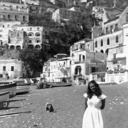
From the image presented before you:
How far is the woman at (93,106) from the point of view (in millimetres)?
7949

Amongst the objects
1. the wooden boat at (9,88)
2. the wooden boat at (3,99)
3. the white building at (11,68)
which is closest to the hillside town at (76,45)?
the white building at (11,68)

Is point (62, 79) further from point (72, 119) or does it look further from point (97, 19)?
point (97, 19)

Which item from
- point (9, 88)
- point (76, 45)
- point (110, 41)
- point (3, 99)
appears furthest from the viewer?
point (76, 45)

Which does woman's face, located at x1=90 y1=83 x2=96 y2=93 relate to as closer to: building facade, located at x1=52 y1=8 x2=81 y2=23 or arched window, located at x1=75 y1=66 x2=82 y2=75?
arched window, located at x1=75 y1=66 x2=82 y2=75

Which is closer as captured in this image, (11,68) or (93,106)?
(93,106)

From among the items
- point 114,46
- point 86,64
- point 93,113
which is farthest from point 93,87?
point 114,46

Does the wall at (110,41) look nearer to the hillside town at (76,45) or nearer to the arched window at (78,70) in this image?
the hillside town at (76,45)

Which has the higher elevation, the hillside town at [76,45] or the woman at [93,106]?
the hillside town at [76,45]

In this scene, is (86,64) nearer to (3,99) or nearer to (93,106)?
(3,99)

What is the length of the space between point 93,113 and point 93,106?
21 centimetres

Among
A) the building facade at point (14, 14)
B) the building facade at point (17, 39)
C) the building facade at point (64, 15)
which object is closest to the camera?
the building facade at point (17, 39)

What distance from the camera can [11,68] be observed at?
2889 inches

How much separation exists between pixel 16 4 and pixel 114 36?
65.4m

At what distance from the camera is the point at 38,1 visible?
12350 cm
